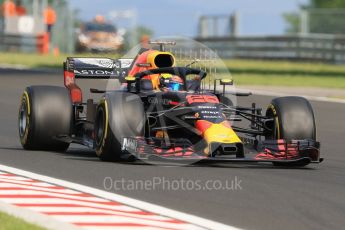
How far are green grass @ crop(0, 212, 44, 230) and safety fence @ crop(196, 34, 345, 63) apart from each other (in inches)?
1315

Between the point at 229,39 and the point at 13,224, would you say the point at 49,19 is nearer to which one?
the point at 229,39

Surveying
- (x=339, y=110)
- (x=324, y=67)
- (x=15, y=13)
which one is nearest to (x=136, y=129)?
(x=339, y=110)

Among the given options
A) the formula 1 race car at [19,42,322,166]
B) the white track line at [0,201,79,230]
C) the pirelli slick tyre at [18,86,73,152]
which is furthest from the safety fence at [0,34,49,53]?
the white track line at [0,201,79,230]

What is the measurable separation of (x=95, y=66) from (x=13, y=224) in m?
6.77

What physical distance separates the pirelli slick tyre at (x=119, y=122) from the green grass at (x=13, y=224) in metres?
3.66

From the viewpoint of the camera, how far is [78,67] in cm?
1441

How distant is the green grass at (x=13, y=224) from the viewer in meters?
7.70

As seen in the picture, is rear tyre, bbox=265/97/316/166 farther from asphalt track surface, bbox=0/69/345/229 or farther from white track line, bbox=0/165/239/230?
white track line, bbox=0/165/239/230

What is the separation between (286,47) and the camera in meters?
43.6

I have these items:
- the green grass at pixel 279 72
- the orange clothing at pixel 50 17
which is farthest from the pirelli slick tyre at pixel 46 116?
the orange clothing at pixel 50 17

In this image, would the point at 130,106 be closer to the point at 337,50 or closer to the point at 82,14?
the point at 337,50

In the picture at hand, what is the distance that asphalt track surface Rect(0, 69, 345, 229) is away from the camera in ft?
28.3

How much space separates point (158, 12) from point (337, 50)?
12.6 metres

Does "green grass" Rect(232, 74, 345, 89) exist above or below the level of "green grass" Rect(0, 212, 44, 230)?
below
